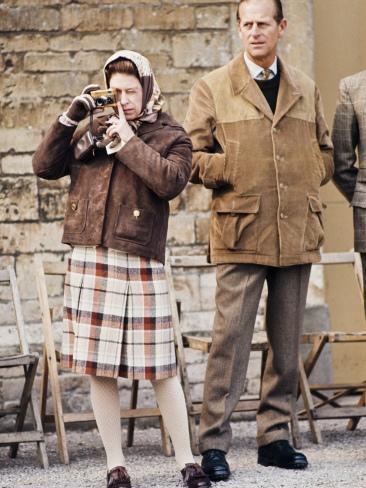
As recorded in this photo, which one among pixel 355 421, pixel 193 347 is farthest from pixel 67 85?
pixel 355 421

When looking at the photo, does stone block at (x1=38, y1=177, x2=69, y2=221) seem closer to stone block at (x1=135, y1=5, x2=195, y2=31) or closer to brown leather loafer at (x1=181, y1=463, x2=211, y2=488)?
stone block at (x1=135, y1=5, x2=195, y2=31)

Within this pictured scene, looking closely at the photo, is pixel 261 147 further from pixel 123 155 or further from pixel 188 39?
pixel 188 39

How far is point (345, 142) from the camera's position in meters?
5.95

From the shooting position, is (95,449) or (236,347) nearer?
(236,347)

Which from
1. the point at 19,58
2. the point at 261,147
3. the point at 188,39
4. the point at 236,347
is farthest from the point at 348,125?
the point at 19,58

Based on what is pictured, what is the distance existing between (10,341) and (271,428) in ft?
6.89

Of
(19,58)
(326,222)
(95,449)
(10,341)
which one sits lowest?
(95,449)

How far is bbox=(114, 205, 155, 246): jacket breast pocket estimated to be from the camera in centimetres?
511

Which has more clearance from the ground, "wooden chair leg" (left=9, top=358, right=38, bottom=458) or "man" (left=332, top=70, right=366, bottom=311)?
"man" (left=332, top=70, right=366, bottom=311)

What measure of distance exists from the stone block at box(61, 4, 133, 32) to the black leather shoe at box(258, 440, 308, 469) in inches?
112

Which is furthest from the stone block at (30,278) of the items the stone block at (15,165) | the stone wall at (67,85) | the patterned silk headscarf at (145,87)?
the patterned silk headscarf at (145,87)

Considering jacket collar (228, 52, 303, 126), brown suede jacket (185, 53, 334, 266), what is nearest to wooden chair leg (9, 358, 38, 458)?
brown suede jacket (185, 53, 334, 266)

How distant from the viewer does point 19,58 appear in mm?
7355

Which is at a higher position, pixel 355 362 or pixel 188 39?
pixel 188 39
